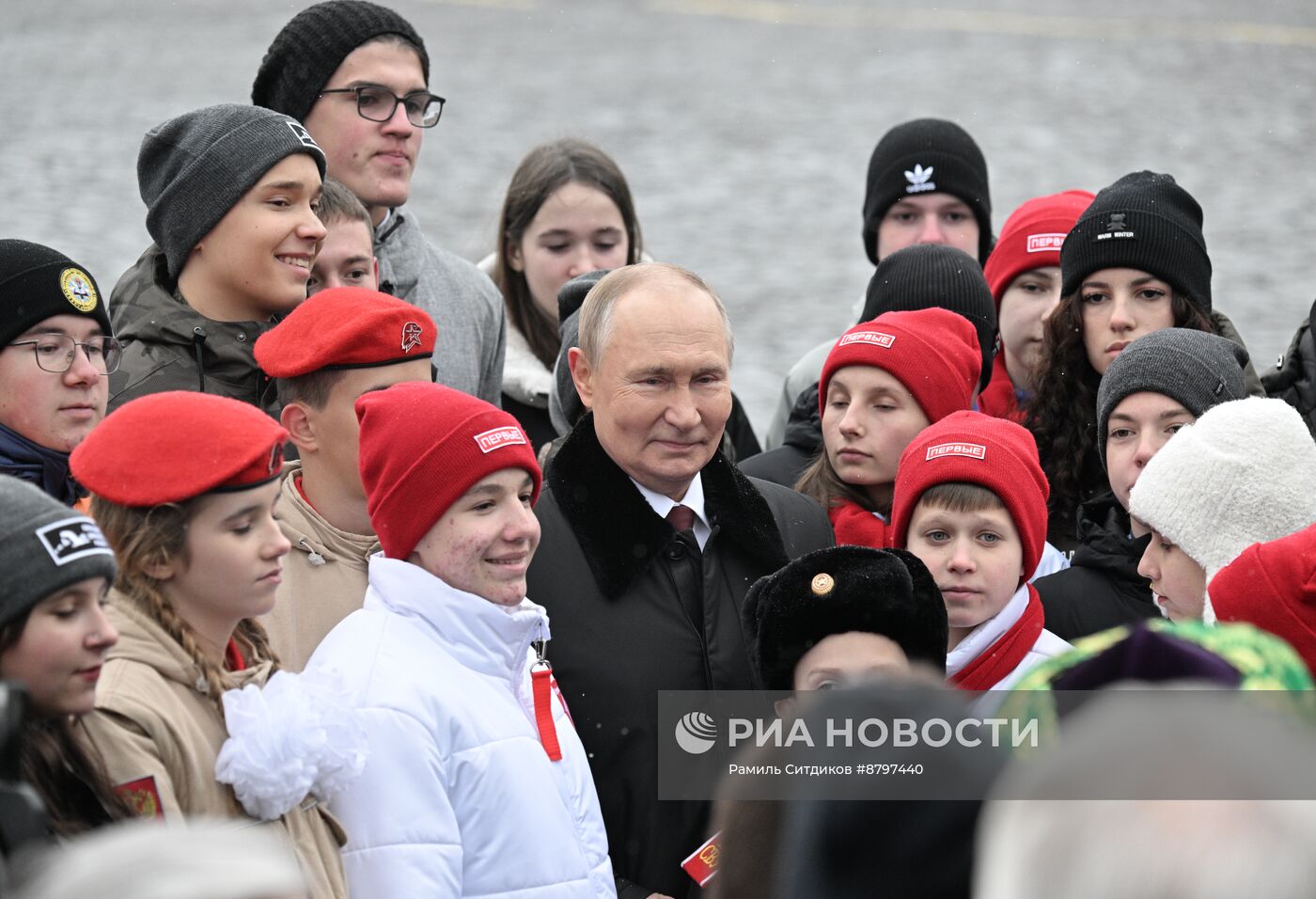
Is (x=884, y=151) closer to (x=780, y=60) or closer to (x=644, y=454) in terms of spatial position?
(x=644, y=454)

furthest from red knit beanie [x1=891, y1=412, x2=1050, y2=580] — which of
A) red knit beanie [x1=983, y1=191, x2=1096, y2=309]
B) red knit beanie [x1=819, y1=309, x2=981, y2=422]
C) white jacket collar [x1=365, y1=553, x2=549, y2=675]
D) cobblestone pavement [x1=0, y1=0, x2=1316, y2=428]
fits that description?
cobblestone pavement [x1=0, y1=0, x2=1316, y2=428]

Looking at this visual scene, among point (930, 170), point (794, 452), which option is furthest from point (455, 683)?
point (930, 170)

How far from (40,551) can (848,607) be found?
56.2 inches

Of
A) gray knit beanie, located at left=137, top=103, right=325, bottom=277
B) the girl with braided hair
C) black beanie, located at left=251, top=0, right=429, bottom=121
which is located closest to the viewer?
the girl with braided hair

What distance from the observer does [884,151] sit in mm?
5738

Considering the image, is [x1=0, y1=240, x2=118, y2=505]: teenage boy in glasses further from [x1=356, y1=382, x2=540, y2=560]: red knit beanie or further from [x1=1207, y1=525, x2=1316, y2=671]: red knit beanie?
[x1=1207, y1=525, x2=1316, y2=671]: red knit beanie

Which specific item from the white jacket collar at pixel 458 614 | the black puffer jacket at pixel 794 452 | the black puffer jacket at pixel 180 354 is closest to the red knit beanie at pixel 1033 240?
the black puffer jacket at pixel 794 452

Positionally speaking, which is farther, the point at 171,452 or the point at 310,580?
the point at 310,580

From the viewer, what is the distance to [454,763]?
3.01 metres

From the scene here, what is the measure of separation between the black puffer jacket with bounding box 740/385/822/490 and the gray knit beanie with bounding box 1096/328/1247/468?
29.5 inches

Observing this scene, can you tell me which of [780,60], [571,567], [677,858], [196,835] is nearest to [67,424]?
[571,567]

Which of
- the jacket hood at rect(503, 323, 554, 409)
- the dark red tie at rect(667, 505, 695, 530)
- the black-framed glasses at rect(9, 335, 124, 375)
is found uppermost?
the jacket hood at rect(503, 323, 554, 409)

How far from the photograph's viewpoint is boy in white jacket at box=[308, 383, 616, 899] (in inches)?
115

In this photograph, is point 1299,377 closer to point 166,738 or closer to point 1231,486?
point 1231,486
